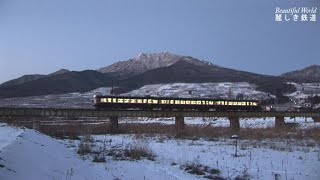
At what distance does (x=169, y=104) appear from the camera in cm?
7131

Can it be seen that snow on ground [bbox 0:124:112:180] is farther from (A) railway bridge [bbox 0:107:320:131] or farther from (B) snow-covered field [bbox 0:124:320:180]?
(A) railway bridge [bbox 0:107:320:131]

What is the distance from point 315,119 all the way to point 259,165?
7415 centimetres

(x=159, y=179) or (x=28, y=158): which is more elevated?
(x=28, y=158)

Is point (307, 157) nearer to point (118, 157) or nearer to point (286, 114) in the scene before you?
point (118, 157)

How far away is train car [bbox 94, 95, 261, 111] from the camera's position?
67062 mm

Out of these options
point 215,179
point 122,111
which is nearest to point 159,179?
point 215,179

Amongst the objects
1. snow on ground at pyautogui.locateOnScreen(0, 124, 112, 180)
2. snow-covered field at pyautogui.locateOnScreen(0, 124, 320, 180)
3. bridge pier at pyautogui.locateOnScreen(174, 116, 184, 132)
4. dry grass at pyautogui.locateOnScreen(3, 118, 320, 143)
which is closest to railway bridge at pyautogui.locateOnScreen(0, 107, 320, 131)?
bridge pier at pyautogui.locateOnScreen(174, 116, 184, 132)

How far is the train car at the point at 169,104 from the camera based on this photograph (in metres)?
67.1

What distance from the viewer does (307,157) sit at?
1892 cm

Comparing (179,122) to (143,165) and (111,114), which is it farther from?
(143,165)

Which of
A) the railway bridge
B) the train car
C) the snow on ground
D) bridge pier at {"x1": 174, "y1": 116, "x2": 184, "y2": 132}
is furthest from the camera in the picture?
the train car

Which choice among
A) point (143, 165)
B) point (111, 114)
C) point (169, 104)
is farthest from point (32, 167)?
point (169, 104)

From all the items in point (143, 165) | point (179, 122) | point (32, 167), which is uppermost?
point (32, 167)

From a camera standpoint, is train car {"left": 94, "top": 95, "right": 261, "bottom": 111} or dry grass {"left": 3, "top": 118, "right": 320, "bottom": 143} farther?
train car {"left": 94, "top": 95, "right": 261, "bottom": 111}
